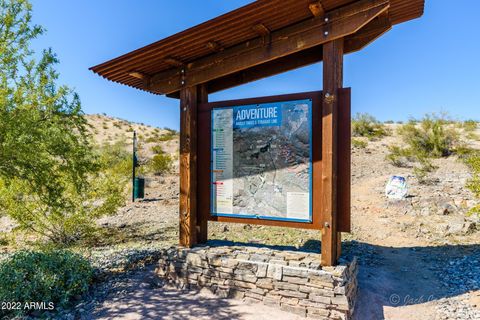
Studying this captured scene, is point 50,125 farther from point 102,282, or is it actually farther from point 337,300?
point 337,300

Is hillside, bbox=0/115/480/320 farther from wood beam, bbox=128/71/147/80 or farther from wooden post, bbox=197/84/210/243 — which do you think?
wood beam, bbox=128/71/147/80

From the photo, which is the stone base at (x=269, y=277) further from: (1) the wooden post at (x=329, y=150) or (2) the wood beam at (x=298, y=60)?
(2) the wood beam at (x=298, y=60)

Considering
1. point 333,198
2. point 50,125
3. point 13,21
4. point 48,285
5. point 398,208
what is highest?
point 13,21

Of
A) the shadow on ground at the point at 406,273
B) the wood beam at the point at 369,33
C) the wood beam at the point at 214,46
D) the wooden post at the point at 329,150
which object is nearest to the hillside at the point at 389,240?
the shadow on ground at the point at 406,273

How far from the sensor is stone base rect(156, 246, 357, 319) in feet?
12.8

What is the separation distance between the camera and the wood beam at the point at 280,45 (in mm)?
3850

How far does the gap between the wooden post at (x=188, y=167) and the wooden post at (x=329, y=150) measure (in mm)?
2155

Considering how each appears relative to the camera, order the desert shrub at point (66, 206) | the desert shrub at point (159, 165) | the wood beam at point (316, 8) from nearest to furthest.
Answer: the wood beam at point (316, 8), the desert shrub at point (66, 206), the desert shrub at point (159, 165)

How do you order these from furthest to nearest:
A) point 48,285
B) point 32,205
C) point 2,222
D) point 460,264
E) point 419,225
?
point 2,222 → point 419,225 → point 32,205 → point 460,264 → point 48,285

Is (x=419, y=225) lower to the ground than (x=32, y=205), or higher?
lower

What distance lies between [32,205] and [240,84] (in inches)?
207

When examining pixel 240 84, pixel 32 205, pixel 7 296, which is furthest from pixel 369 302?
pixel 32 205

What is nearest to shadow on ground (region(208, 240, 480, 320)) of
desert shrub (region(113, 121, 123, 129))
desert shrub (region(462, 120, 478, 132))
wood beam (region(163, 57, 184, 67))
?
wood beam (region(163, 57, 184, 67))

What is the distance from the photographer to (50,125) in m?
5.18
